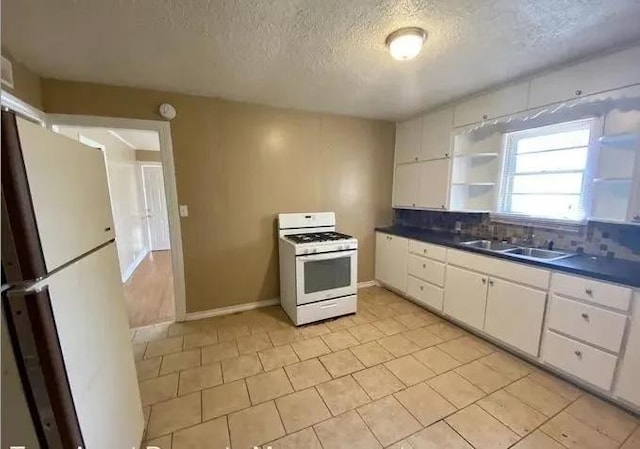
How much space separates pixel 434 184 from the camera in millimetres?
3229

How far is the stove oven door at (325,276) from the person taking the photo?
2.78m

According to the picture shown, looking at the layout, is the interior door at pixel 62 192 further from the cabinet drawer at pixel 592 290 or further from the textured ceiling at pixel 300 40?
the cabinet drawer at pixel 592 290

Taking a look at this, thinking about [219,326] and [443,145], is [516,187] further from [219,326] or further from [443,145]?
[219,326]

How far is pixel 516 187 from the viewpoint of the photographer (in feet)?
8.93

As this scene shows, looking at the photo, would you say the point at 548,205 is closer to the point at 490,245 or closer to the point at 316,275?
the point at 490,245

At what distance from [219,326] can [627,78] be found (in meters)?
3.81

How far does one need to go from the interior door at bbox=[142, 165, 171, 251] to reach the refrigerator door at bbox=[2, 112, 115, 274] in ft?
18.2

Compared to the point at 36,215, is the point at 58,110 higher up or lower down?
higher up

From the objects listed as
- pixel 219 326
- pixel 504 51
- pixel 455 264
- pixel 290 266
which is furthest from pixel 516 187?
pixel 219 326

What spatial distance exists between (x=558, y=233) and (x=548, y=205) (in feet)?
0.90

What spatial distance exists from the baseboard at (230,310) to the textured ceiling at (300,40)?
7.58 ft

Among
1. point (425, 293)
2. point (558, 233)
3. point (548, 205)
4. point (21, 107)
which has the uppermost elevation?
point (21, 107)

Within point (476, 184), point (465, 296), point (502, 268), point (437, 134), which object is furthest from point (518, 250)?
point (437, 134)

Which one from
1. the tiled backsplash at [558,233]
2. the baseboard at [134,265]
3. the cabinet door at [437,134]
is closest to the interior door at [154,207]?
the baseboard at [134,265]
